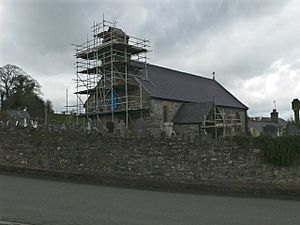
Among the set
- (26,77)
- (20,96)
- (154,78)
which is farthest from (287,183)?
(26,77)

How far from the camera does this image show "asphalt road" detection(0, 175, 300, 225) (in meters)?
7.49

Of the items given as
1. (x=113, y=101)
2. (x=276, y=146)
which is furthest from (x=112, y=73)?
(x=276, y=146)

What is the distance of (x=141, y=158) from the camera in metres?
15.6

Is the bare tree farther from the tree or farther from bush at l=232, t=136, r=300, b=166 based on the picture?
bush at l=232, t=136, r=300, b=166

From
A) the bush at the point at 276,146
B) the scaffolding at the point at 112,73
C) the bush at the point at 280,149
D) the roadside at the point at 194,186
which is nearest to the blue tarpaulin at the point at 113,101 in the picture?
the scaffolding at the point at 112,73

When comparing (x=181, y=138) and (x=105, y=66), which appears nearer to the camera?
(x=181, y=138)

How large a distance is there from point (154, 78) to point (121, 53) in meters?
4.34

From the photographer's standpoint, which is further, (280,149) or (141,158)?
(141,158)

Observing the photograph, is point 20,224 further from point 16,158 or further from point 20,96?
point 20,96

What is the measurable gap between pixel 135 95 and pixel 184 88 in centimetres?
780

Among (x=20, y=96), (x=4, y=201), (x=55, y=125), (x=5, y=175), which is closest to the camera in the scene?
(x=4, y=201)

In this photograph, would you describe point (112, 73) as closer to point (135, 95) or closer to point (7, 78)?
point (135, 95)

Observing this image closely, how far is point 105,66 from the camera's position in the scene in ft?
115

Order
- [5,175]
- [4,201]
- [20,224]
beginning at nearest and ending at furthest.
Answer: [20,224] < [4,201] < [5,175]
